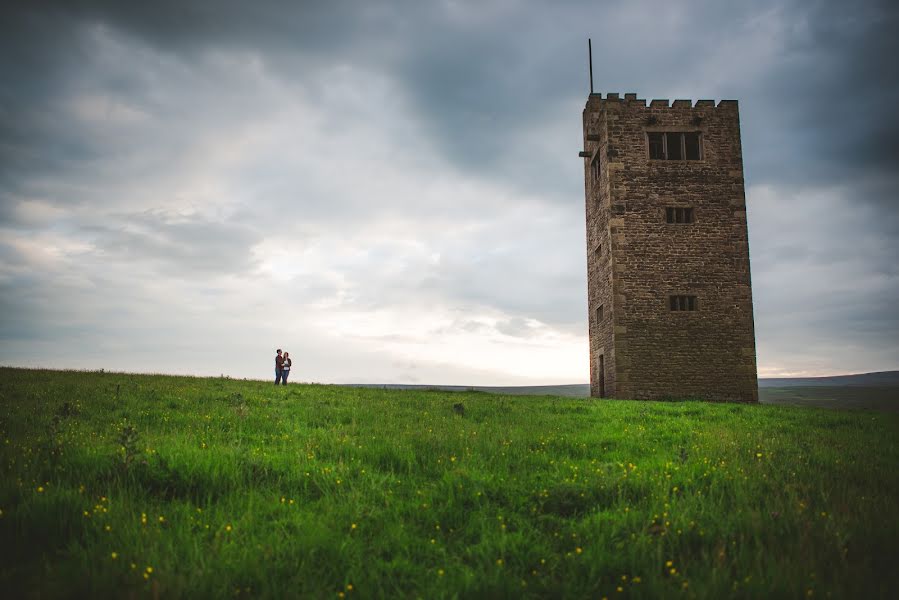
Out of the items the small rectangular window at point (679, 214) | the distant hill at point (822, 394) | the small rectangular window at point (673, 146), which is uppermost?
the small rectangular window at point (673, 146)

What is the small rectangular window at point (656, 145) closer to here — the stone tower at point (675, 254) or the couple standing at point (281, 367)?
the stone tower at point (675, 254)

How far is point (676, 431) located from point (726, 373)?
1651 cm

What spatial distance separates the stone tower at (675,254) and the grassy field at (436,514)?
1568cm

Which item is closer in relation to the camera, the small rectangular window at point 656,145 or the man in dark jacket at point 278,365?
the man in dark jacket at point 278,365

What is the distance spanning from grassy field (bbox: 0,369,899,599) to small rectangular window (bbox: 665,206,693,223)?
18118mm

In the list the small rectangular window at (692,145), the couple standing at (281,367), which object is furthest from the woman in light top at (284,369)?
the small rectangular window at (692,145)

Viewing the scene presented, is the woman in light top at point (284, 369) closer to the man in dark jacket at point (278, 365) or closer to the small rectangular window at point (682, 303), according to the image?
the man in dark jacket at point (278, 365)

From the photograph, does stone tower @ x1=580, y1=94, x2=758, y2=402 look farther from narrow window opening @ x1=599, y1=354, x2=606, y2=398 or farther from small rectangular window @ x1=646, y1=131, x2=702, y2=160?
narrow window opening @ x1=599, y1=354, x2=606, y2=398

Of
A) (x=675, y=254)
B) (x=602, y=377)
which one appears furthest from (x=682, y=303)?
(x=602, y=377)

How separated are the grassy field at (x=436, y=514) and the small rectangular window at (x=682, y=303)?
53.6ft

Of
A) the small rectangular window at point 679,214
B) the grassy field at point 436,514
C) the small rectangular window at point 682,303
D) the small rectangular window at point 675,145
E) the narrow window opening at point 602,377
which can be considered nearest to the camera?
the grassy field at point 436,514

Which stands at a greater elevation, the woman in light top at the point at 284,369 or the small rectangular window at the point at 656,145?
the small rectangular window at the point at 656,145

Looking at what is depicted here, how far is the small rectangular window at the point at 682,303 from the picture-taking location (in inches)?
1005

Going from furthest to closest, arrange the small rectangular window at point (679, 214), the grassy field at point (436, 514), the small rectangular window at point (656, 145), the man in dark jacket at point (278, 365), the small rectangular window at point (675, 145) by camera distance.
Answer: the small rectangular window at point (656, 145) < the small rectangular window at point (675, 145) < the small rectangular window at point (679, 214) < the man in dark jacket at point (278, 365) < the grassy field at point (436, 514)
